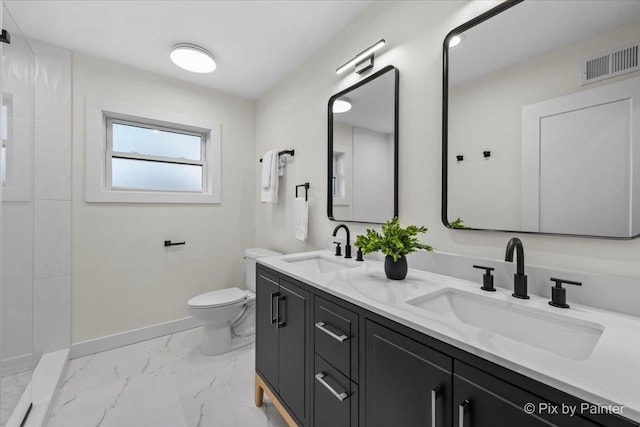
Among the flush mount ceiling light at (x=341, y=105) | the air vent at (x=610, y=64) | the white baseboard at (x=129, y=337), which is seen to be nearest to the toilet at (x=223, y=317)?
the white baseboard at (x=129, y=337)

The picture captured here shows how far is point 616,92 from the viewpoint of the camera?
2.69 ft

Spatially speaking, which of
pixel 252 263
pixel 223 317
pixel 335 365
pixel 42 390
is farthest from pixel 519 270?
pixel 42 390

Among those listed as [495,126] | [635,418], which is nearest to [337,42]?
[495,126]

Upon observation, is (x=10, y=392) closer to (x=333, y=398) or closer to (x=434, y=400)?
(x=333, y=398)

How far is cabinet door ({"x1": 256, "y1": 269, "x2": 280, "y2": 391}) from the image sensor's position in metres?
1.37

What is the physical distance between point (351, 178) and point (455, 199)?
0.72 metres

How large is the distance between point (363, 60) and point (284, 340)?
1674mm

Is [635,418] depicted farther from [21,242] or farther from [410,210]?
[21,242]

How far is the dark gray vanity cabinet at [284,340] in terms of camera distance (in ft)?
3.81

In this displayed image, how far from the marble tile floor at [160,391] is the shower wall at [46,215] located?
1.21 feet

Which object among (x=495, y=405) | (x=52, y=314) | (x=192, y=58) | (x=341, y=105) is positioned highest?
(x=192, y=58)

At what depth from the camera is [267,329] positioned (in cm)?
144

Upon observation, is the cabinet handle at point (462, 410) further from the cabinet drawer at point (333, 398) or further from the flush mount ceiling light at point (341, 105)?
the flush mount ceiling light at point (341, 105)

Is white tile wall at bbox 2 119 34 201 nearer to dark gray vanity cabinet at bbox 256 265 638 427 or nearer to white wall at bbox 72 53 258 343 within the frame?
white wall at bbox 72 53 258 343
